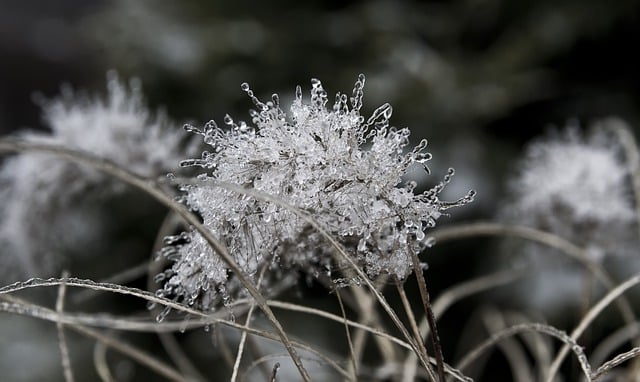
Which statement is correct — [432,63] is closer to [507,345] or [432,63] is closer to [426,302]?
[507,345]

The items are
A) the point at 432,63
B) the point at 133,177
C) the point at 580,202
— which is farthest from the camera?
the point at 432,63

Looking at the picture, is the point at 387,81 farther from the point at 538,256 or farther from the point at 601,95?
the point at 538,256

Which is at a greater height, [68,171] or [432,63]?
[432,63]

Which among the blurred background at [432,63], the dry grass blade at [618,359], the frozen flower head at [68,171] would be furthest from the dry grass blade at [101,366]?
the blurred background at [432,63]

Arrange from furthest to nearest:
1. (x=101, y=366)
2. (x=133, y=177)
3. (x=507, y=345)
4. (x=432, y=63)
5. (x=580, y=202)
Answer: (x=432, y=63) < (x=507, y=345) < (x=580, y=202) < (x=101, y=366) < (x=133, y=177)

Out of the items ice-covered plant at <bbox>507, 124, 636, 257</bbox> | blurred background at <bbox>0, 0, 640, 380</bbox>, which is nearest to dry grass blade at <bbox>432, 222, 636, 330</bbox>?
ice-covered plant at <bbox>507, 124, 636, 257</bbox>

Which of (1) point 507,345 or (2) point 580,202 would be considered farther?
(1) point 507,345

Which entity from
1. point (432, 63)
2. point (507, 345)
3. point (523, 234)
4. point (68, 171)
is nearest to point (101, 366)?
point (68, 171)
